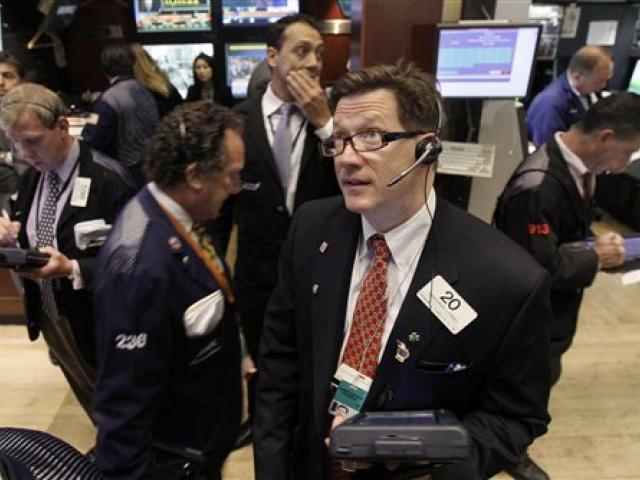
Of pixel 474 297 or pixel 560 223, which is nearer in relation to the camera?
pixel 474 297

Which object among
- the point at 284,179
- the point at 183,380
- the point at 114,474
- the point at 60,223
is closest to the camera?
the point at 114,474

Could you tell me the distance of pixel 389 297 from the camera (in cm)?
125

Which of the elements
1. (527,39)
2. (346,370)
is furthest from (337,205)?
(527,39)

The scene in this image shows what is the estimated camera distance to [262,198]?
2205 millimetres

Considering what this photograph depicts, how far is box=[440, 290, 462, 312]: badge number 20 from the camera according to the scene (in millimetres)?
1153

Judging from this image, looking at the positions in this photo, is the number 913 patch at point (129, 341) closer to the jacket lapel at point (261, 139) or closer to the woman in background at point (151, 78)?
the jacket lapel at point (261, 139)

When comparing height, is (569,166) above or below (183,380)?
above

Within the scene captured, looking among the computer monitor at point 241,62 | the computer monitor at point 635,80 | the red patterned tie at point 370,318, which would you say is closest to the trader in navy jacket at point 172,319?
the red patterned tie at point 370,318

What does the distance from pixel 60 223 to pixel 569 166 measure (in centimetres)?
205

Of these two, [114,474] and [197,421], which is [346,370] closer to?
[197,421]

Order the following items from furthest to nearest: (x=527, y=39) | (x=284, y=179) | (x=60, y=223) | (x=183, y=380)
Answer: (x=527, y=39) < (x=284, y=179) < (x=60, y=223) < (x=183, y=380)

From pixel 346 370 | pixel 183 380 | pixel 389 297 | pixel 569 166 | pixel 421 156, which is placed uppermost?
pixel 421 156

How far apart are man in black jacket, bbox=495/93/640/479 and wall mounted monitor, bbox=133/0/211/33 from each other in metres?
4.93

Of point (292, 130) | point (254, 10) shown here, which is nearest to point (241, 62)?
point (254, 10)
